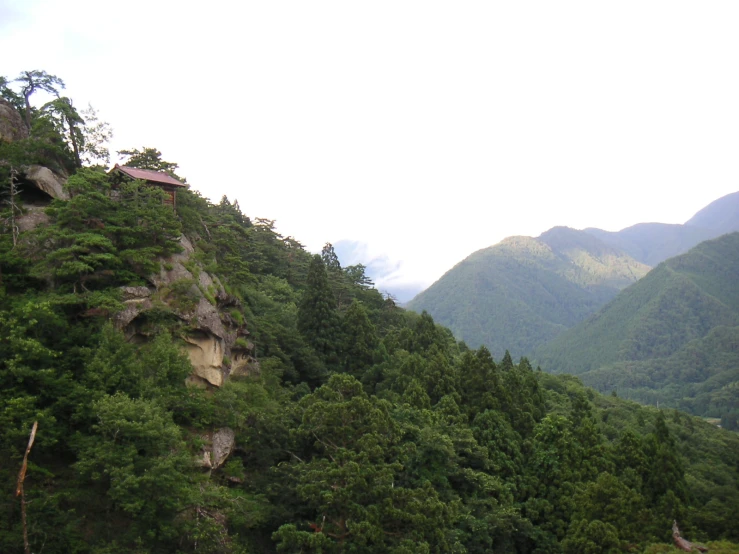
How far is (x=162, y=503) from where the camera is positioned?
57.7 feet

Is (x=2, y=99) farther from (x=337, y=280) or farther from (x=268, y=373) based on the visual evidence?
(x=337, y=280)

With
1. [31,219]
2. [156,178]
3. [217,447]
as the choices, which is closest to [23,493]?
[217,447]

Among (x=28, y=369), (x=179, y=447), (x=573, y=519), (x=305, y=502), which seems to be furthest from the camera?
(x=573, y=519)

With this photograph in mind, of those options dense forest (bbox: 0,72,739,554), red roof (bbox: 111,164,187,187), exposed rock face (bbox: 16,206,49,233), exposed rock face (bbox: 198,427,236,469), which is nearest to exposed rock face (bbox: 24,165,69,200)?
dense forest (bbox: 0,72,739,554)

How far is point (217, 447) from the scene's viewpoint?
22781mm

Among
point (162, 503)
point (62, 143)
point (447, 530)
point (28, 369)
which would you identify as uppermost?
point (62, 143)

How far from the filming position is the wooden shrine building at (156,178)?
28116mm

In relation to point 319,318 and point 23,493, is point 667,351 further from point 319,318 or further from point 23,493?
point 23,493

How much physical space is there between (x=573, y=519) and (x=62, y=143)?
105ft

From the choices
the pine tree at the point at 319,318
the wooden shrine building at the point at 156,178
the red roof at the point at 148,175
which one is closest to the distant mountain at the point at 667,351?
the pine tree at the point at 319,318

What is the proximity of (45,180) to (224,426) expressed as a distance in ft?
47.3

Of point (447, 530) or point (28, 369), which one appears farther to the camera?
point (447, 530)

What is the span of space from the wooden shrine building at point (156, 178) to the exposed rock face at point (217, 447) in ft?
42.3

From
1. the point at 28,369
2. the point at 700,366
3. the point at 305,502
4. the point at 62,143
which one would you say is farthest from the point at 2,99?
the point at 700,366
